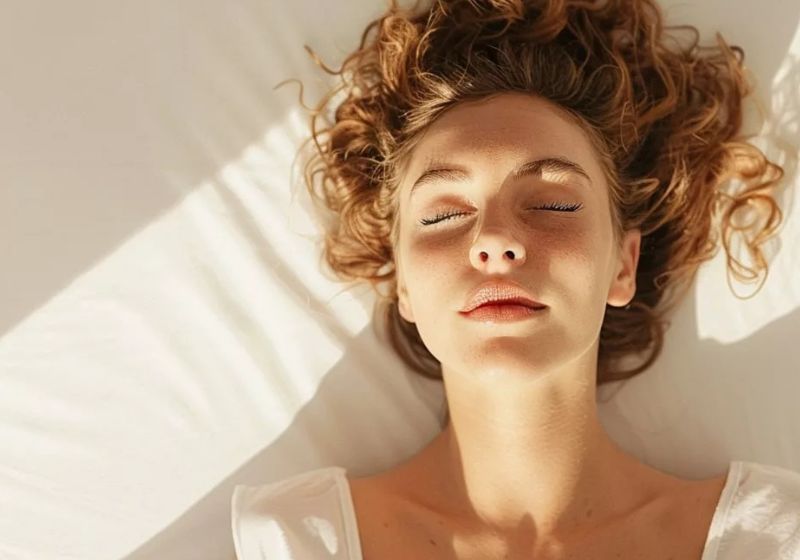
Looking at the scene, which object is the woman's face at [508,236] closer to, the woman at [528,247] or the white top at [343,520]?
the woman at [528,247]

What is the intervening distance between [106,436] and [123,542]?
163mm

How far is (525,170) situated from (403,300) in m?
0.29

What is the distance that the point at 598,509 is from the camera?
1665mm

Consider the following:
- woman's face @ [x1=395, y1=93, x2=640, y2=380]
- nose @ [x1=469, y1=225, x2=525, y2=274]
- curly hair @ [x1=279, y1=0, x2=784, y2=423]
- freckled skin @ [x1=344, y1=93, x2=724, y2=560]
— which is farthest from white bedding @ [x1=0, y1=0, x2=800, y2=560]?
nose @ [x1=469, y1=225, x2=525, y2=274]

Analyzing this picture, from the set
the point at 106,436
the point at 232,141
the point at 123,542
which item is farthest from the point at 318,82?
the point at 123,542

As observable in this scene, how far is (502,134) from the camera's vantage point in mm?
1555

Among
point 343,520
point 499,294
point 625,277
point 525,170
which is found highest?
point 525,170

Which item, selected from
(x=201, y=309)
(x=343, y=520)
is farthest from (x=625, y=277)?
(x=201, y=309)

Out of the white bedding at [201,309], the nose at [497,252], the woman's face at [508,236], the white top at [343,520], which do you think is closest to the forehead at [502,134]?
the woman's face at [508,236]

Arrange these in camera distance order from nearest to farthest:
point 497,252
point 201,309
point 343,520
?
point 497,252 < point 343,520 < point 201,309

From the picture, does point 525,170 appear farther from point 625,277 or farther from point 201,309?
point 201,309

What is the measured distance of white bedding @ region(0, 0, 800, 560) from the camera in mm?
1743

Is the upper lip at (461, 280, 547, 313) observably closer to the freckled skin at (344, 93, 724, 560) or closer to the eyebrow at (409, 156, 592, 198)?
the freckled skin at (344, 93, 724, 560)

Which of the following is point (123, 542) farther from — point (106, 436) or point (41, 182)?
point (41, 182)
